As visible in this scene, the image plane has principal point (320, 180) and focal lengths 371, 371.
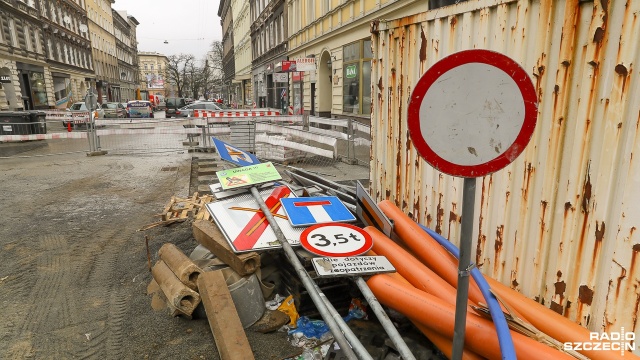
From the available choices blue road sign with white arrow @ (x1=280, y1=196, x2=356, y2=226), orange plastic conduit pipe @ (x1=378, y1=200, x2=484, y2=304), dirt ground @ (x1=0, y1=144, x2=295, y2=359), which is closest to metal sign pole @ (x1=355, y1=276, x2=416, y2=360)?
orange plastic conduit pipe @ (x1=378, y1=200, x2=484, y2=304)

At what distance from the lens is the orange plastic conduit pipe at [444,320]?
2094 millimetres

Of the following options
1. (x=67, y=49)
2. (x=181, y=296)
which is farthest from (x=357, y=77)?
(x=67, y=49)

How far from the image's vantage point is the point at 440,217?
3488 millimetres

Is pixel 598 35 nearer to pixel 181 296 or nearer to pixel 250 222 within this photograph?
pixel 250 222

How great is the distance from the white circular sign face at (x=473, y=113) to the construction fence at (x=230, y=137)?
6962 millimetres

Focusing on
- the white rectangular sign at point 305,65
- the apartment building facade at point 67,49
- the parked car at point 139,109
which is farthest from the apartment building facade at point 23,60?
the white rectangular sign at point 305,65

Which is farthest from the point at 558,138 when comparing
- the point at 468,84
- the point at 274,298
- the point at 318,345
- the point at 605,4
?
the point at 274,298

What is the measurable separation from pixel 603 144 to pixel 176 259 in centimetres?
344

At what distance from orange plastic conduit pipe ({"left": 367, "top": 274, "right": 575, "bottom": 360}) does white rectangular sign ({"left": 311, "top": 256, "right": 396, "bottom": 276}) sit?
0.29ft

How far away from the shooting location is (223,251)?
344cm

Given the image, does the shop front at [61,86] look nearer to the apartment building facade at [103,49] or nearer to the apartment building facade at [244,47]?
the apartment building facade at [103,49]

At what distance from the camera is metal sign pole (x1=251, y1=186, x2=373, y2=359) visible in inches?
90.0

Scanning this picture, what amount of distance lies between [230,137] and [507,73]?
12327mm

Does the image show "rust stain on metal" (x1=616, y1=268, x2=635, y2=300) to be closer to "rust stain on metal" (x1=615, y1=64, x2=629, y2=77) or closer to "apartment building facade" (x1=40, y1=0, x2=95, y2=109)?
"rust stain on metal" (x1=615, y1=64, x2=629, y2=77)
